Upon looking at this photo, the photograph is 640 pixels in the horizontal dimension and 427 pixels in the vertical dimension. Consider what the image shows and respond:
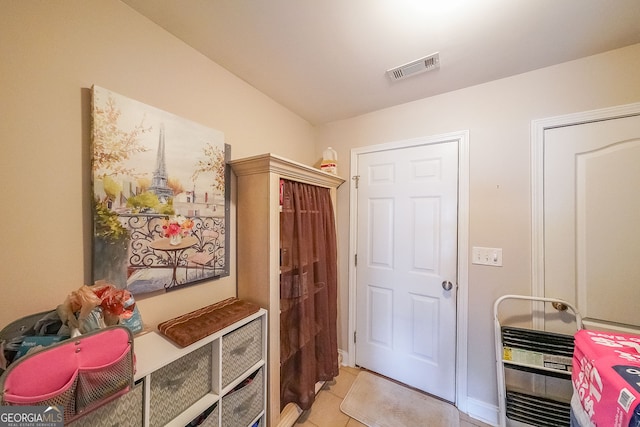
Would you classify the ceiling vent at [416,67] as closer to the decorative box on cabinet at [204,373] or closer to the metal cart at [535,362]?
the metal cart at [535,362]

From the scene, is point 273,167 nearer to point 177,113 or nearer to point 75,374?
point 177,113

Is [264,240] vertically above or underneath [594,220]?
underneath

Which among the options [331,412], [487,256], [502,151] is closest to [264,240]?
[331,412]

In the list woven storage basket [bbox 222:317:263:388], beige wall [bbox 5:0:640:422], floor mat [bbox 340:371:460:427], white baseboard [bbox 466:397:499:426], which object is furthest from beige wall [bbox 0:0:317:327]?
white baseboard [bbox 466:397:499:426]

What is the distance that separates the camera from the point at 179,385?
946 mm

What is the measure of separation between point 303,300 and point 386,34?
1667mm

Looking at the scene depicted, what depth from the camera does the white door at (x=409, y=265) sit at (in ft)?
5.48

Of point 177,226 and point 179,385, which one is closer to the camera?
point 179,385

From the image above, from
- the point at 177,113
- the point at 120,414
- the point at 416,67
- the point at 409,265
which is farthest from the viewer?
the point at 409,265

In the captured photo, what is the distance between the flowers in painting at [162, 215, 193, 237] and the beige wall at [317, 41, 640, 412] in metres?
1.76

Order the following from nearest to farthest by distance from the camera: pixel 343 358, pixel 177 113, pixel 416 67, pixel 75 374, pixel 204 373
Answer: pixel 75 374, pixel 204 373, pixel 177 113, pixel 416 67, pixel 343 358

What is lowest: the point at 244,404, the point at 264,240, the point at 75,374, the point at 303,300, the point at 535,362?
the point at 244,404

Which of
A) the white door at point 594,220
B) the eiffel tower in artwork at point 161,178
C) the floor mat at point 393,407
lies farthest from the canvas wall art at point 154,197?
the white door at point 594,220

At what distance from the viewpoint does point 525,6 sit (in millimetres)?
980
